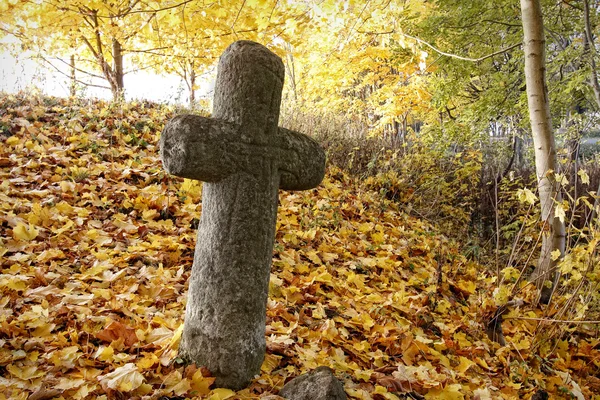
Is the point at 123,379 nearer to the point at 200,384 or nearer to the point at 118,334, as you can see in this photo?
the point at 200,384

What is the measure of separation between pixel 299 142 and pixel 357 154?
5154 millimetres

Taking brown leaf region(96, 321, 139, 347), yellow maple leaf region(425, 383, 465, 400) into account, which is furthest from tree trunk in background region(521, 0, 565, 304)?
brown leaf region(96, 321, 139, 347)

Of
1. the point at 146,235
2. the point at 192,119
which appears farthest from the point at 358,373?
the point at 146,235

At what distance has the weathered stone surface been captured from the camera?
1.72 m

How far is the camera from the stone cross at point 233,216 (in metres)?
1.88

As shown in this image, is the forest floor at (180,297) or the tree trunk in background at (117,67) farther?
the tree trunk in background at (117,67)

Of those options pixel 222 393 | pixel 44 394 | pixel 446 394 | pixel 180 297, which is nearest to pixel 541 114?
pixel 446 394

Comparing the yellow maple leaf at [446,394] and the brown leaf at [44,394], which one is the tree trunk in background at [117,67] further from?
the yellow maple leaf at [446,394]

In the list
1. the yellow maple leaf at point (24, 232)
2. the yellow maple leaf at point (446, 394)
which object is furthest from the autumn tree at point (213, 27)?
the yellow maple leaf at point (446, 394)

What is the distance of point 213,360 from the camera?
1.92 meters

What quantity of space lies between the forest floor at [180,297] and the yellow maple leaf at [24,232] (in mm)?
11

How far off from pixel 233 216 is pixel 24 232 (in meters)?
2.12

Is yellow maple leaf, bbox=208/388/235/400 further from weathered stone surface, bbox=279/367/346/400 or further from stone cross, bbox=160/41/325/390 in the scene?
weathered stone surface, bbox=279/367/346/400

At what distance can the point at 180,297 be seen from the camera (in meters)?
2.68
